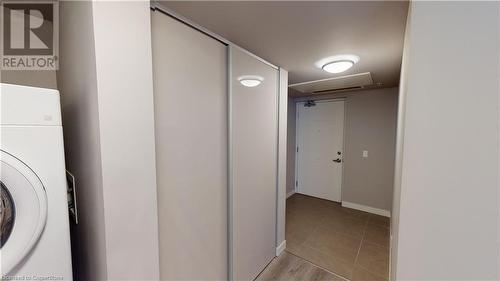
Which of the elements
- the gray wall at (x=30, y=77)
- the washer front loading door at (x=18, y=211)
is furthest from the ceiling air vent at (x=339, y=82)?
the washer front loading door at (x=18, y=211)

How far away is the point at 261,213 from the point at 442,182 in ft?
4.97

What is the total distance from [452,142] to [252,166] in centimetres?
137

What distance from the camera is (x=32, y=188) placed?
2.68ft

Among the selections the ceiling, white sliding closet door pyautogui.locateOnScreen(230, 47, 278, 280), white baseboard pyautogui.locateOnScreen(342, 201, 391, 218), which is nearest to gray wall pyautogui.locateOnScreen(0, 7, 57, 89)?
the ceiling

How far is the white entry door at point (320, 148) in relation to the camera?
396 centimetres

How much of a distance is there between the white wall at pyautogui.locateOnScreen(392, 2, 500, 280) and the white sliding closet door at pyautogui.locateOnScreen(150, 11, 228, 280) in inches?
46.6

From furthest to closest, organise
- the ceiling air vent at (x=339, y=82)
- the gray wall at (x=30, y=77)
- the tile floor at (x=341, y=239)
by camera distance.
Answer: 1. the ceiling air vent at (x=339, y=82)
2. the tile floor at (x=341, y=239)
3. the gray wall at (x=30, y=77)

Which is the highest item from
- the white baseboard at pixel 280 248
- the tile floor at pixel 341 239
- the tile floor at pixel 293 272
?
the white baseboard at pixel 280 248

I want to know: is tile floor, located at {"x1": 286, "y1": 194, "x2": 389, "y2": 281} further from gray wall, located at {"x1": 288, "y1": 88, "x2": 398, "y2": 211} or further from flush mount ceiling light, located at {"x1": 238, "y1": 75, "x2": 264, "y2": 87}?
flush mount ceiling light, located at {"x1": 238, "y1": 75, "x2": 264, "y2": 87}

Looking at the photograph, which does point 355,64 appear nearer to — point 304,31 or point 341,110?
point 304,31

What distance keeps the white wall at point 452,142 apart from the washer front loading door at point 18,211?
1.64 meters

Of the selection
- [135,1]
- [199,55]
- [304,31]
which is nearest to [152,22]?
[135,1]

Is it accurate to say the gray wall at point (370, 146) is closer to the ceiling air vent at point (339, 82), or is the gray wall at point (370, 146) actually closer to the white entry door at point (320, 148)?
the white entry door at point (320, 148)

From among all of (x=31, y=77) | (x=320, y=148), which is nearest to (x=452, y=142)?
(x=31, y=77)
